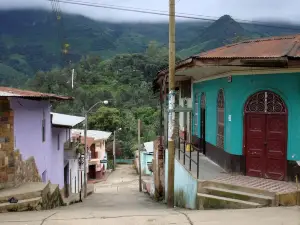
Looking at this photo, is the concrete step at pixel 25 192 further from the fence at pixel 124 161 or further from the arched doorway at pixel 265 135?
the fence at pixel 124 161

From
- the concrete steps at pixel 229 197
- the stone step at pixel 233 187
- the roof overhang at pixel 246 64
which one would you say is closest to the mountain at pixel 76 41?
the roof overhang at pixel 246 64

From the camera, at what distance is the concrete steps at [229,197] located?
846 cm

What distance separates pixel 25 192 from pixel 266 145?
6647mm

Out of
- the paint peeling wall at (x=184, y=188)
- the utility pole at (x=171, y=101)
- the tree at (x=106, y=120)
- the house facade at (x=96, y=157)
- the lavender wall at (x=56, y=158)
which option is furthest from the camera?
the tree at (x=106, y=120)

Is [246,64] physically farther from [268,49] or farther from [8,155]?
[8,155]

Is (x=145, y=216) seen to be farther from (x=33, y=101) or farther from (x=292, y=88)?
(x=33, y=101)

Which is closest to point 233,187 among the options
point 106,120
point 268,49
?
point 268,49

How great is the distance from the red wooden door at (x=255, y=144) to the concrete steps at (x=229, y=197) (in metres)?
1.61

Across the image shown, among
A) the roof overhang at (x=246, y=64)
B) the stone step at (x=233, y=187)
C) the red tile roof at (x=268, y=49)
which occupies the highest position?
the red tile roof at (x=268, y=49)

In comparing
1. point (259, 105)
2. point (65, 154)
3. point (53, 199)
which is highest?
point (259, 105)

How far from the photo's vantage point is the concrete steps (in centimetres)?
846

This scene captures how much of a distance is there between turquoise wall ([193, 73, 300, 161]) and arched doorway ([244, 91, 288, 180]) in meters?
0.15

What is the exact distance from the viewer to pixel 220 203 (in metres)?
8.84

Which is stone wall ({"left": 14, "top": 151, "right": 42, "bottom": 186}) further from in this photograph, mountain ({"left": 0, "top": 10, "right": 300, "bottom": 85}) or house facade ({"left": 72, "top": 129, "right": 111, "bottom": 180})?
mountain ({"left": 0, "top": 10, "right": 300, "bottom": 85})
